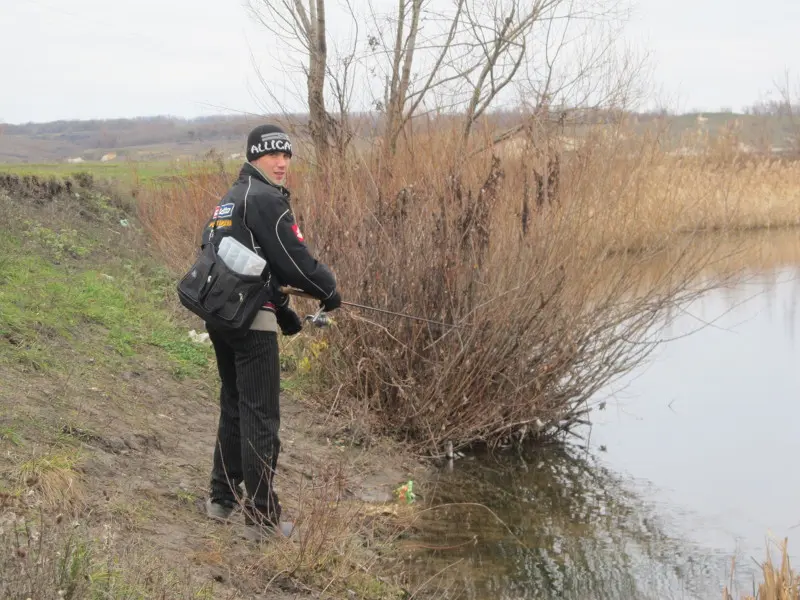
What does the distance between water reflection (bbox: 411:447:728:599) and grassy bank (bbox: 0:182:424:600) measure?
0.42m

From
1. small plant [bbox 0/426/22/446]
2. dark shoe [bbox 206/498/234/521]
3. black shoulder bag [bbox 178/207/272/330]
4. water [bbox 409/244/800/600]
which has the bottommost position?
water [bbox 409/244/800/600]

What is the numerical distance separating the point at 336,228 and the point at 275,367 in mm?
3245

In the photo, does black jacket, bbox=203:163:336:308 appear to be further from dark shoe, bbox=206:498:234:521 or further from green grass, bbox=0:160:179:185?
green grass, bbox=0:160:179:185

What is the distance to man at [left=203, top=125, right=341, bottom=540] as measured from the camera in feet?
14.3

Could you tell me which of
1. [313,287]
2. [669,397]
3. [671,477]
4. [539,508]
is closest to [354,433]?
[539,508]

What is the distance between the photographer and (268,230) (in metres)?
4.35

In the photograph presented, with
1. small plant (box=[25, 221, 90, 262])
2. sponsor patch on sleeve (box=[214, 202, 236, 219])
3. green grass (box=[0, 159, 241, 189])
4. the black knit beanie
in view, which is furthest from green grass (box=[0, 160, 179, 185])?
sponsor patch on sleeve (box=[214, 202, 236, 219])

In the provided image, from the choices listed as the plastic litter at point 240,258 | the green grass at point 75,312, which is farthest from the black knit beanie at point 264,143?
the green grass at point 75,312

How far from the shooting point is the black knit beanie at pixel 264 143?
4516mm

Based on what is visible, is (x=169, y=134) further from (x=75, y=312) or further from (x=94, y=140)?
(x=75, y=312)

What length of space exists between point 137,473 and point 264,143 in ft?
6.35

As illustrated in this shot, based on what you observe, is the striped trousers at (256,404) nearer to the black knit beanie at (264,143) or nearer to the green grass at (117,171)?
the black knit beanie at (264,143)

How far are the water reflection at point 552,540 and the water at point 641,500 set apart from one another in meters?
0.01

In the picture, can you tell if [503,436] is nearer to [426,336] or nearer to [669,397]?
[426,336]
